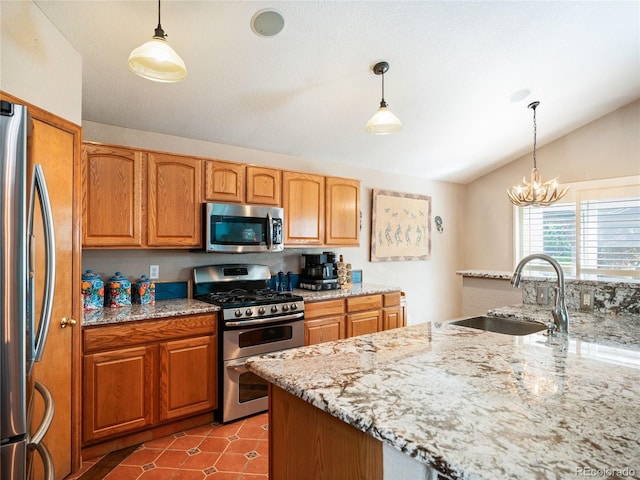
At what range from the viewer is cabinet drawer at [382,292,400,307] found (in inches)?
152

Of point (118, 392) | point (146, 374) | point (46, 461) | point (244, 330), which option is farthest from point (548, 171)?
point (46, 461)

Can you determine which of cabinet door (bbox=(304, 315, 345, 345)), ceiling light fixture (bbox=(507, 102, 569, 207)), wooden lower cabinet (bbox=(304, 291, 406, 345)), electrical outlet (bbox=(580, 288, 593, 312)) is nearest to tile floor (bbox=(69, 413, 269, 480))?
cabinet door (bbox=(304, 315, 345, 345))

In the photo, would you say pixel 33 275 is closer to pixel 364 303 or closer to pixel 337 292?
pixel 337 292

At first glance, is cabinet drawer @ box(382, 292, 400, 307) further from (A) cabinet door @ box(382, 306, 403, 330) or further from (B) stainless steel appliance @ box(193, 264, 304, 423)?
(B) stainless steel appliance @ box(193, 264, 304, 423)

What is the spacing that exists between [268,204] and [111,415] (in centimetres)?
198

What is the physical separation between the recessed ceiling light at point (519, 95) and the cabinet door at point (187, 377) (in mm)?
3702

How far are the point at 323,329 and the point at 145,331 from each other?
154 cm

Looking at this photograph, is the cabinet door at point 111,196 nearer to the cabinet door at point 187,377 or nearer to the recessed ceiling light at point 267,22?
the cabinet door at point 187,377

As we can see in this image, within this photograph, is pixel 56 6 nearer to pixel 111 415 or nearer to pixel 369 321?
pixel 111 415

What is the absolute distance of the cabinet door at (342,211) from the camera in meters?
3.78

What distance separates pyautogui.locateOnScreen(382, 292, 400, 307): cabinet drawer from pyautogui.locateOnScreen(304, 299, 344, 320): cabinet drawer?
0.62m

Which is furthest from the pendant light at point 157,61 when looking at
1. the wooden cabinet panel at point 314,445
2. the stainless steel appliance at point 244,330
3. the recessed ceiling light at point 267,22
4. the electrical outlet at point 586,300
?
the electrical outlet at point 586,300

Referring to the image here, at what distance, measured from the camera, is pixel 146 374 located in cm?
242

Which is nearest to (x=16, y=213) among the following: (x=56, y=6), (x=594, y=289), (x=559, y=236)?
(x=56, y=6)
